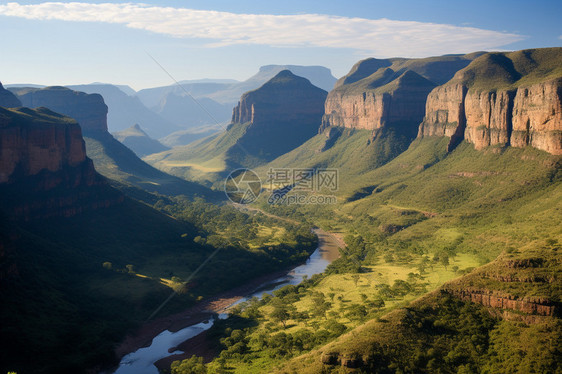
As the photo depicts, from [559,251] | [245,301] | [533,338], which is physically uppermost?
[559,251]

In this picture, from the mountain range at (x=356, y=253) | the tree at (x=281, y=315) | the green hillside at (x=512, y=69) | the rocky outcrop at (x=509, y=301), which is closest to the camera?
the rocky outcrop at (x=509, y=301)

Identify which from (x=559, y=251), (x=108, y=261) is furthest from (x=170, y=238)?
(x=559, y=251)

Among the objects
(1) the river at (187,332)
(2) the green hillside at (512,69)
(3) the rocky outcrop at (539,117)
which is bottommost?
(1) the river at (187,332)

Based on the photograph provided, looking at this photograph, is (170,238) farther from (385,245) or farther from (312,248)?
(385,245)

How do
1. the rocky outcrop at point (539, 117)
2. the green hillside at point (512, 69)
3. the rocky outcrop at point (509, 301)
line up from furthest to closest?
the green hillside at point (512, 69), the rocky outcrop at point (539, 117), the rocky outcrop at point (509, 301)

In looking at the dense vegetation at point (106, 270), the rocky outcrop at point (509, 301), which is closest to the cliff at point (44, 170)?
the dense vegetation at point (106, 270)

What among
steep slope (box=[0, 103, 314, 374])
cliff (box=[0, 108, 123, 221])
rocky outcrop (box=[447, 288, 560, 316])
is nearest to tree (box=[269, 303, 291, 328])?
steep slope (box=[0, 103, 314, 374])

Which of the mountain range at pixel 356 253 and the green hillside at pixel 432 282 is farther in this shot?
the mountain range at pixel 356 253

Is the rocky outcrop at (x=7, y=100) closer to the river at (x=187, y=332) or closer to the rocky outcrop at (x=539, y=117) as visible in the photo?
the river at (x=187, y=332)
